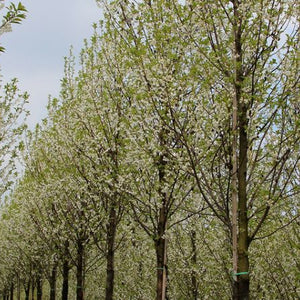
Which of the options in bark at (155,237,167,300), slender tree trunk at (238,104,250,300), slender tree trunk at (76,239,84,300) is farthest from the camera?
slender tree trunk at (76,239,84,300)

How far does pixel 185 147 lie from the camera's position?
23.2 ft

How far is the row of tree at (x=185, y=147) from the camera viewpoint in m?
5.73

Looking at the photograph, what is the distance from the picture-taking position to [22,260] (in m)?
21.8

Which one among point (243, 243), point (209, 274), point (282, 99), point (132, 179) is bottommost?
point (209, 274)

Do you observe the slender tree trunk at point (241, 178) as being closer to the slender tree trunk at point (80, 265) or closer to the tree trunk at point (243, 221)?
the tree trunk at point (243, 221)

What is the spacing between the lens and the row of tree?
5730 mm

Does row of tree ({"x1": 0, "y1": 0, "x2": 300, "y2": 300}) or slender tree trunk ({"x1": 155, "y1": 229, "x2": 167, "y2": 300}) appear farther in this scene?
slender tree trunk ({"x1": 155, "y1": 229, "x2": 167, "y2": 300})

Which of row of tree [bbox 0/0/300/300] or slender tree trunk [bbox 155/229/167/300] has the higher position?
row of tree [bbox 0/0/300/300]

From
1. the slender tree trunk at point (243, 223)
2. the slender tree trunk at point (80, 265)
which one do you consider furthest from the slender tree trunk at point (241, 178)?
the slender tree trunk at point (80, 265)

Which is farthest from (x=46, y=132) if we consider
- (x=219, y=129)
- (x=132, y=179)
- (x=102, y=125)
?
(x=219, y=129)

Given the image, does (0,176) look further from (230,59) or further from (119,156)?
(230,59)

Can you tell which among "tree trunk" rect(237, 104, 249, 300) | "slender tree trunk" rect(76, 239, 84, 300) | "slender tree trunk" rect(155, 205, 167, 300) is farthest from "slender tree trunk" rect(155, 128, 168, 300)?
"slender tree trunk" rect(76, 239, 84, 300)

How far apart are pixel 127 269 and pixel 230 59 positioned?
34.2 feet

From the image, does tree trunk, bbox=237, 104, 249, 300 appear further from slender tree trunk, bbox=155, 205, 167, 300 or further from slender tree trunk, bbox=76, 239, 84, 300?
slender tree trunk, bbox=76, 239, 84, 300
